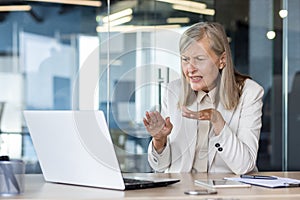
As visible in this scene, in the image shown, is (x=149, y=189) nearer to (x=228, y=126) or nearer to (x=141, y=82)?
(x=228, y=126)

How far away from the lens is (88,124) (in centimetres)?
156

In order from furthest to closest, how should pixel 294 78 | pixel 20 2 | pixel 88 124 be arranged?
pixel 20 2, pixel 294 78, pixel 88 124

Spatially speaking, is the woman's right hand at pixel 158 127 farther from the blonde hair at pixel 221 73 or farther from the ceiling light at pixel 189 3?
the ceiling light at pixel 189 3

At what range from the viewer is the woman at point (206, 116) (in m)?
2.06

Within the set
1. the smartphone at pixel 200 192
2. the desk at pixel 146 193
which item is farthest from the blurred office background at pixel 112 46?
the smartphone at pixel 200 192

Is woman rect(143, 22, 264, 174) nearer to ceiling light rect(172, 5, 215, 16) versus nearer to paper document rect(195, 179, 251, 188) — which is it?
paper document rect(195, 179, 251, 188)

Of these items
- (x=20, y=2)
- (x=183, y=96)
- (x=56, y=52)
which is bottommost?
(x=183, y=96)

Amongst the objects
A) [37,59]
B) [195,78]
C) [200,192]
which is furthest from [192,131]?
[37,59]

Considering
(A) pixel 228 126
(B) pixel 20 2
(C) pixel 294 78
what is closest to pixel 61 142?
(A) pixel 228 126

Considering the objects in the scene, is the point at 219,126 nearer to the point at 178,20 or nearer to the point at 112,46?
the point at 112,46

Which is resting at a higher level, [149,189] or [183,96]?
[183,96]

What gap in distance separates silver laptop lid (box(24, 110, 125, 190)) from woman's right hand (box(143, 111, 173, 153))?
37 centimetres

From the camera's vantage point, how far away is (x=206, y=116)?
6.69 feet

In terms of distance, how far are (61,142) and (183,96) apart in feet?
2.13
